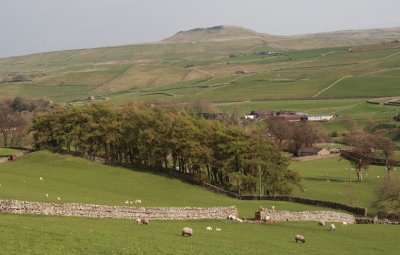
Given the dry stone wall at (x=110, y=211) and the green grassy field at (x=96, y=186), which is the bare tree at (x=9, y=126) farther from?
the dry stone wall at (x=110, y=211)

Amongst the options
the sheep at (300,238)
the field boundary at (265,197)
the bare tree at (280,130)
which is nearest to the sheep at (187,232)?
the sheep at (300,238)

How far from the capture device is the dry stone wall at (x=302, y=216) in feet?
153

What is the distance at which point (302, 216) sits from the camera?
50094 millimetres

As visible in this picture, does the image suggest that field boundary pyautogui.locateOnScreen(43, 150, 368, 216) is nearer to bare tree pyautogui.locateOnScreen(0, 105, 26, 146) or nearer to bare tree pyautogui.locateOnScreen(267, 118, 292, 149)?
bare tree pyautogui.locateOnScreen(0, 105, 26, 146)

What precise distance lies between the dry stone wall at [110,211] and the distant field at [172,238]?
1.41 m

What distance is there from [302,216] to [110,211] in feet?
61.7

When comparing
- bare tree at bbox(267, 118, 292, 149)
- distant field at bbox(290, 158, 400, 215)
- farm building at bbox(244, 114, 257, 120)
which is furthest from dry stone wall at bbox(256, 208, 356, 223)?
farm building at bbox(244, 114, 257, 120)

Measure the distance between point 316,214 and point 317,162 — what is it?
62.7 meters

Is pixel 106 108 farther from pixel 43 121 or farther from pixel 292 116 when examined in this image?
pixel 292 116

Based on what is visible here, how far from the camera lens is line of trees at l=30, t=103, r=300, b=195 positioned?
74.8m

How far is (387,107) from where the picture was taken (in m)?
190

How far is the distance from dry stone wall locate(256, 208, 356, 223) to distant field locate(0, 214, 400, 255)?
5.80 ft

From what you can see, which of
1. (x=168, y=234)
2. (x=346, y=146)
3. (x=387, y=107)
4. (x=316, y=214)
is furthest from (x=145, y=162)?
(x=387, y=107)

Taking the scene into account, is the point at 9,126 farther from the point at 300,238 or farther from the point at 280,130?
the point at 300,238
